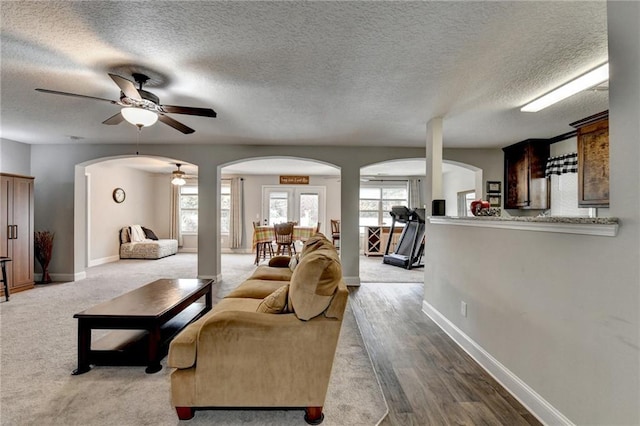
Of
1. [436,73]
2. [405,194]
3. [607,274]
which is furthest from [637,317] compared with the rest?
[405,194]

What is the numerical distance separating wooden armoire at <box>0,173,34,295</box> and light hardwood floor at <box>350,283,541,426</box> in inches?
199

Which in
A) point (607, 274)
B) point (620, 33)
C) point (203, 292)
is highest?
point (620, 33)

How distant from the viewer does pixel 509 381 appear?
2072mm

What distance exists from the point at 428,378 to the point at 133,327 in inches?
87.2

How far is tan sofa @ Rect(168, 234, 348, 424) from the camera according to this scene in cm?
166

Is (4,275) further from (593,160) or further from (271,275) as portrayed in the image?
(593,160)

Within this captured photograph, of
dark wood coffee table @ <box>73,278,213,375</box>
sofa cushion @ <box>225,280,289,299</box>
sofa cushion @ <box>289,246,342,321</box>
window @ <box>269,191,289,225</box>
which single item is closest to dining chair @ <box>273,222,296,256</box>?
window @ <box>269,191,289,225</box>

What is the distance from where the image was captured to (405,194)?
31.1 feet

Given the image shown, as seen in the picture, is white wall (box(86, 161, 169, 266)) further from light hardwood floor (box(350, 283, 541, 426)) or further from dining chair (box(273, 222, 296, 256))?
light hardwood floor (box(350, 283, 541, 426))

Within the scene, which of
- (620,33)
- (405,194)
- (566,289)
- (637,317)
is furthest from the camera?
(405,194)

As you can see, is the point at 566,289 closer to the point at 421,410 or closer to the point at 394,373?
the point at 421,410

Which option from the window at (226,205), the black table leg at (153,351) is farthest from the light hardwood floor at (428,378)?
the window at (226,205)

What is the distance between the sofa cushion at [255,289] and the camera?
2.65 metres

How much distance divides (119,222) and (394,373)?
8127mm
